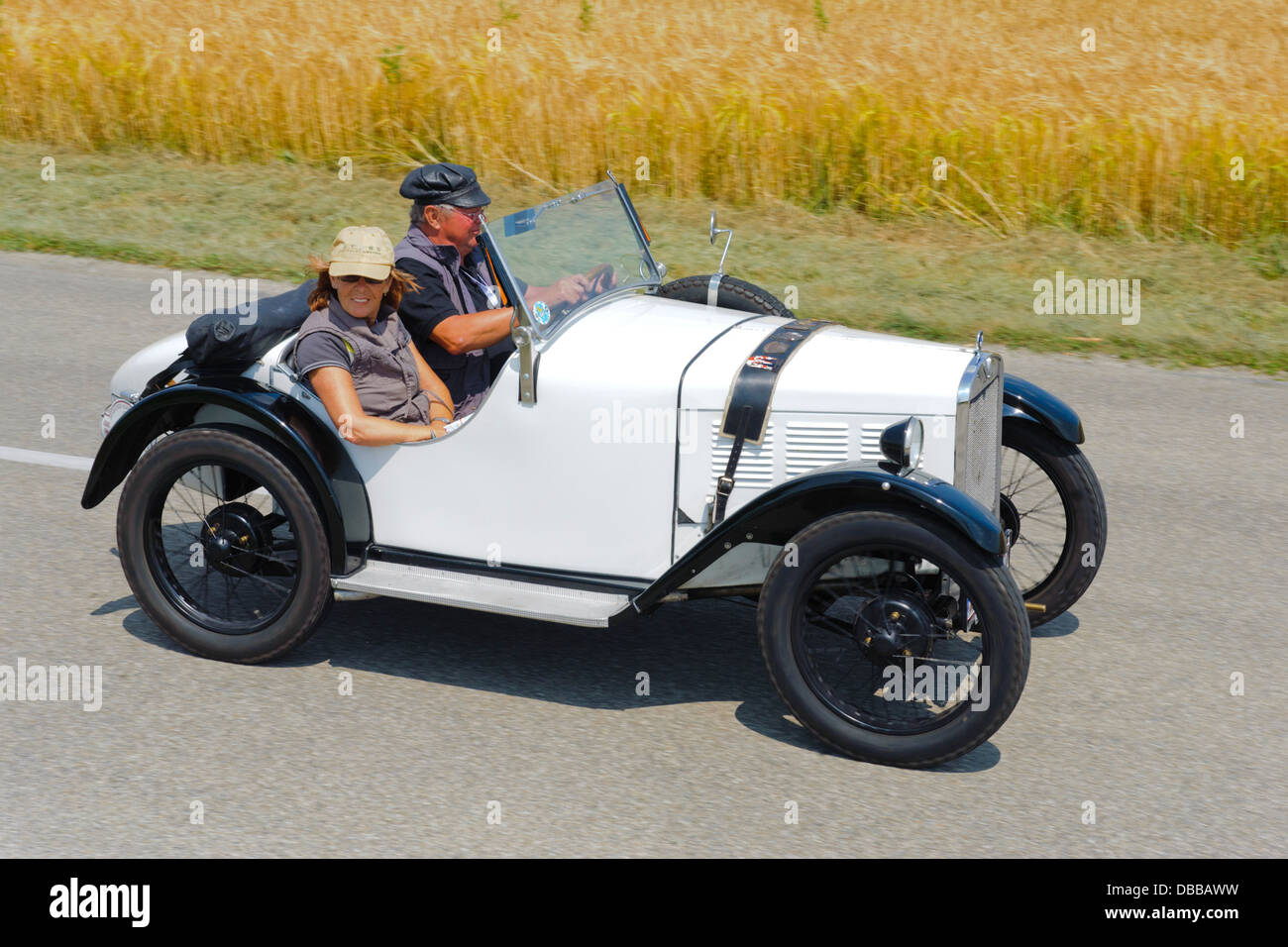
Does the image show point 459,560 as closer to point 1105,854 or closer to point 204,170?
point 1105,854

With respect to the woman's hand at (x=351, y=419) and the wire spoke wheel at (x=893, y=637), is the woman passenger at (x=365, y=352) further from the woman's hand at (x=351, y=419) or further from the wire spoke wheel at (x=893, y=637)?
the wire spoke wheel at (x=893, y=637)

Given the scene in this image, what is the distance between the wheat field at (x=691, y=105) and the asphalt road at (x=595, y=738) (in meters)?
5.82

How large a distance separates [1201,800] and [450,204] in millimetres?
3248

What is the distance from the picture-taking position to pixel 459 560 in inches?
203

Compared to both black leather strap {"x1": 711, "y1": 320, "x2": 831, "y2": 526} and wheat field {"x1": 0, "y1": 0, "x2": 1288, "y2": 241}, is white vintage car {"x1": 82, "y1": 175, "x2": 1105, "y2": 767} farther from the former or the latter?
wheat field {"x1": 0, "y1": 0, "x2": 1288, "y2": 241}

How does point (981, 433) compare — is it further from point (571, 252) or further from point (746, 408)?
point (571, 252)

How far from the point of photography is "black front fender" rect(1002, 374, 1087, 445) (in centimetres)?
556

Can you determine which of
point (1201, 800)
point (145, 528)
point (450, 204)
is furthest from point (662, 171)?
point (1201, 800)

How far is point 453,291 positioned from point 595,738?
1804 millimetres

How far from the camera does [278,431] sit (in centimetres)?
504

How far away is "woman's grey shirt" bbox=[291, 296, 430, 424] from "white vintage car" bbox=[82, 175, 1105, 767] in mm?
163

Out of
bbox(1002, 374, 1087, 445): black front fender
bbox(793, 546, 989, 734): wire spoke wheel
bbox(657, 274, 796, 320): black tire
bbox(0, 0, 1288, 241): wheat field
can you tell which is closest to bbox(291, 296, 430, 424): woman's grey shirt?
bbox(657, 274, 796, 320): black tire

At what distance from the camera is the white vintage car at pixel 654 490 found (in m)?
4.56
